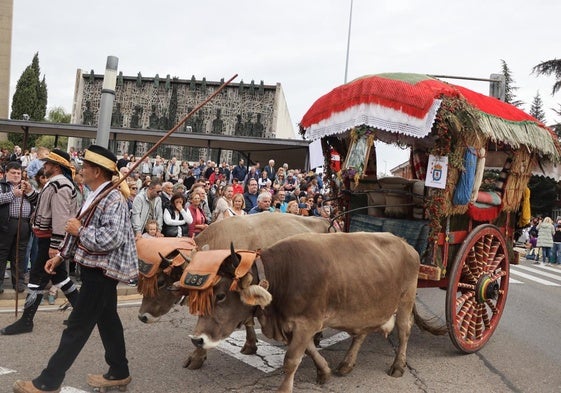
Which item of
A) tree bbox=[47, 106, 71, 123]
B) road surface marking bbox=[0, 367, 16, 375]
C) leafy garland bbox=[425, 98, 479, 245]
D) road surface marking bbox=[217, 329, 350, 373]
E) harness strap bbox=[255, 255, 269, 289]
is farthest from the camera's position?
tree bbox=[47, 106, 71, 123]

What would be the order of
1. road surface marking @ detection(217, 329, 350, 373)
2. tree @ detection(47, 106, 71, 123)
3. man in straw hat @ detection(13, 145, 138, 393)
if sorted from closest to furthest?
man in straw hat @ detection(13, 145, 138, 393)
road surface marking @ detection(217, 329, 350, 373)
tree @ detection(47, 106, 71, 123)

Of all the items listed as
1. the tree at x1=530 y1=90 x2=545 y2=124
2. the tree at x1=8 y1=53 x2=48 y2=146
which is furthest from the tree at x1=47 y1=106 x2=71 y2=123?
the tree at x1=530 y1=90 x2=545 y2=124

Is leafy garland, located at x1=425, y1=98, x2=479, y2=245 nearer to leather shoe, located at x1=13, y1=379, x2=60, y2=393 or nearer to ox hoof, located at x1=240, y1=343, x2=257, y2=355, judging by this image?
ox hoof, located at x1=240, y1=343, x2=257, y2=355

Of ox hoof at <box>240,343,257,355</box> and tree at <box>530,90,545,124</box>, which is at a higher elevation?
tree at <box>530,90,545,124</box>

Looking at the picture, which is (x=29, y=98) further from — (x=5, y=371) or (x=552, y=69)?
(x=5, y=371)

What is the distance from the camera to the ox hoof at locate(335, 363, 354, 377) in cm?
484

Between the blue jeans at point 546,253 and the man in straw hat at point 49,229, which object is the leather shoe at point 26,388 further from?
the blue jeans at point 546,253

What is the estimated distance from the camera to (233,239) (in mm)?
5062

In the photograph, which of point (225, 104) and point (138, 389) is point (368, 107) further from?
point (225, 104)

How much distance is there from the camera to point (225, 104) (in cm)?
4425

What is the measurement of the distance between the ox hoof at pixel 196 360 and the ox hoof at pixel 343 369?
1327mm

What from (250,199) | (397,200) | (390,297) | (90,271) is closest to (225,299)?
(90,271)

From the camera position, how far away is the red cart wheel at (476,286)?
5.52 m

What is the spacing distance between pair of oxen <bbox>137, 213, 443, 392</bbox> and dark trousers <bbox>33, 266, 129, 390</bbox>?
1.32 feet
